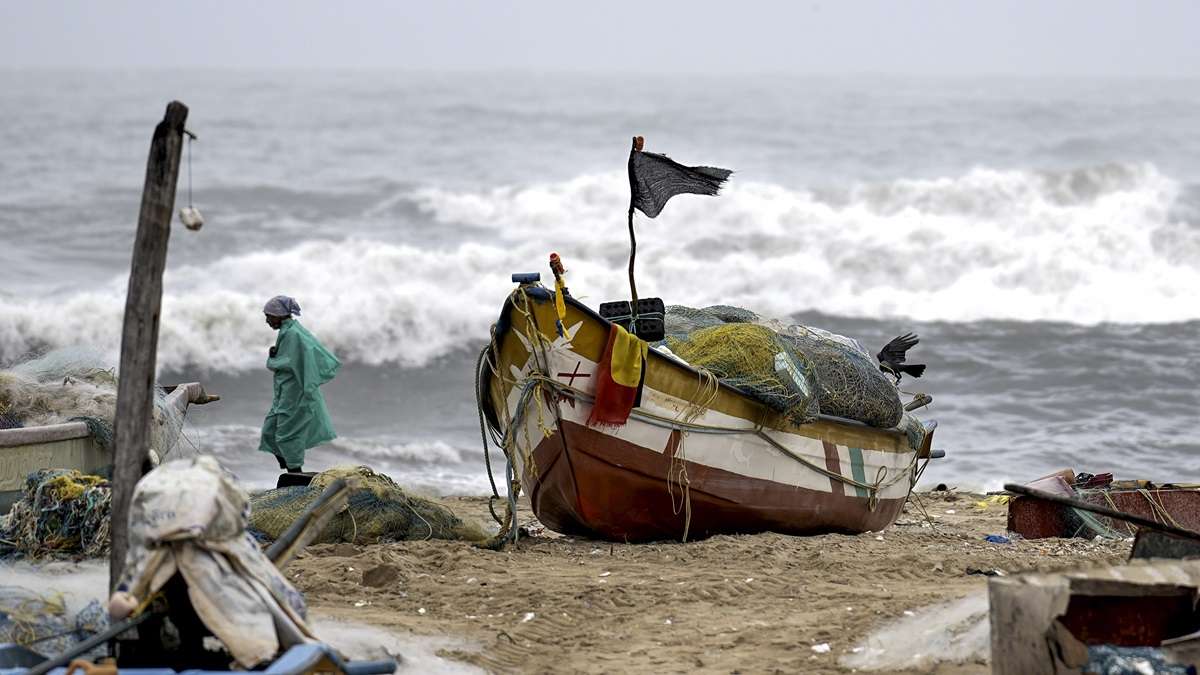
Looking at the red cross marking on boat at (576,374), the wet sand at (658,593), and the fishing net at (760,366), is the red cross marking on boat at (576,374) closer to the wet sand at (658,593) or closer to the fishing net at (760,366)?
the fishing net at (760,366)

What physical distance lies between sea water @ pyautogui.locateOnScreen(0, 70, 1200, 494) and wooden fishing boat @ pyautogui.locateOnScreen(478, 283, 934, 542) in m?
3.45

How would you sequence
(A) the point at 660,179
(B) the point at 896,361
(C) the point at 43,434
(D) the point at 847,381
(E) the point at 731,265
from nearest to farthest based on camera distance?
1. (C) the point at 43,434
2. (A) the point at 660,179
3. (D) the point at 847,381
4. (B) the point at 896,361
5. (E) the point at 731,265

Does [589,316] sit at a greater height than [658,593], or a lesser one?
greater

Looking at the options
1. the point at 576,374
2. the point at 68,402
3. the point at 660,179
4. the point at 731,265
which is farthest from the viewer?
the point at 731,265

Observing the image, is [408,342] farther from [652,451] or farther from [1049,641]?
[1049,641]

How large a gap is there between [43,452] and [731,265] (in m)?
19.9

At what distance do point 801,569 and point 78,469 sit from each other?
4502 millimetres

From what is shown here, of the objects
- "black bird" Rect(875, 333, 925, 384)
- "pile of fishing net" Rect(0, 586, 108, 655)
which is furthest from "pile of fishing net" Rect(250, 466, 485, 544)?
"black bird" Rect(875, 333, 925, 384)

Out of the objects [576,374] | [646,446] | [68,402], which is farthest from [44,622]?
[646,446]

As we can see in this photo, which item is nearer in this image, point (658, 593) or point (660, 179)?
point (658, 593)

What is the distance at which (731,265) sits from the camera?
2769 centimetres

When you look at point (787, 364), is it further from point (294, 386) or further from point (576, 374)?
point (294, 386)

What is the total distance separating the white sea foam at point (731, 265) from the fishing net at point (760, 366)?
39.2 ft

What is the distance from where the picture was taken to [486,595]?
25.3ft
